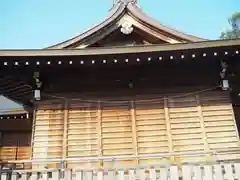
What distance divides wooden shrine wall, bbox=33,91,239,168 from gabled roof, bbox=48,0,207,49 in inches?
69.1

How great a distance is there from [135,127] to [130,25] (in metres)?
3.10

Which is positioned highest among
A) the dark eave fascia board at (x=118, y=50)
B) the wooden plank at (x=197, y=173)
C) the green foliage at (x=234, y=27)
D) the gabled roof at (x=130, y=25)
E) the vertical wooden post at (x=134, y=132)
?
the green foliage at (x=234, y=27)

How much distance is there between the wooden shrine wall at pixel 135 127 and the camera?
261 inches

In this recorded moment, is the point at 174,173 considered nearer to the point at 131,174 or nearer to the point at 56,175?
the point at 131,174

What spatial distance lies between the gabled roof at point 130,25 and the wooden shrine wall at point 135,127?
1755 millimetres

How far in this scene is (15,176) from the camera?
5.20 metres

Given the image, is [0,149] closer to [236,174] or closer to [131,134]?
[131,134]

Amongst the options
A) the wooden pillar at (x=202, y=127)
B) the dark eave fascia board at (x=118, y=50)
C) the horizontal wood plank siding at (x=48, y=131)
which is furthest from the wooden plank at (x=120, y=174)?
the dark eave fascia board at (x=118, y=50)

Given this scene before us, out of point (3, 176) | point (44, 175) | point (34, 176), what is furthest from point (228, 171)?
point (3, 176)

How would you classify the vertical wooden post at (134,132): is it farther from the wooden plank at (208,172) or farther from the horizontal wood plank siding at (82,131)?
the wooden plank at (208,172)

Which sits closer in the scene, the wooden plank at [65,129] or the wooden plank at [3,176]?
the wooden plank at [3,176]

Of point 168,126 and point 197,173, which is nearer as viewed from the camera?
point 197,173

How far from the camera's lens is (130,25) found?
7.90 m

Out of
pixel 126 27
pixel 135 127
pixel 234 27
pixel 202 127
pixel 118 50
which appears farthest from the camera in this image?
pixel 234 27
